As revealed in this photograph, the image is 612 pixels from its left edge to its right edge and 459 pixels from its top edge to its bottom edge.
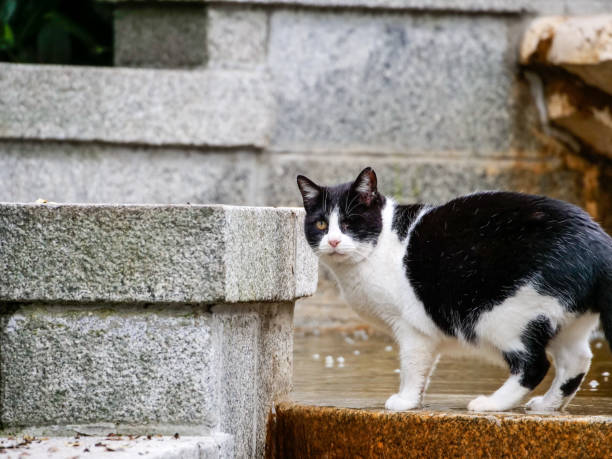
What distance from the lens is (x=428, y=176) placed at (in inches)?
244

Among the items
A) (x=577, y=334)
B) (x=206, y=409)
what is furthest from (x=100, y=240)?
(x=577, y=334)

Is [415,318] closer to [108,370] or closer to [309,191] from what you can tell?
[309,191]

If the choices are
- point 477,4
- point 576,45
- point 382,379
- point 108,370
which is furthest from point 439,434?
point 477,4

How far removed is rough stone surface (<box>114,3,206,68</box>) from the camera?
611 centimetres

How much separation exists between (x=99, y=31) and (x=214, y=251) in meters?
4.69

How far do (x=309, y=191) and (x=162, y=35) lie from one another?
3.07 metres

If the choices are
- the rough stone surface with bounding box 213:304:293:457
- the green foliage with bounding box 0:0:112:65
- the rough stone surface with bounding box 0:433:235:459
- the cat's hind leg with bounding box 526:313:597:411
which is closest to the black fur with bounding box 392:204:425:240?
the rough stone surface with bounding box 213:304:293:457

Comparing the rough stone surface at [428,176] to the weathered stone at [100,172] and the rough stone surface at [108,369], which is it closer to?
the weathered stone at [100,172]

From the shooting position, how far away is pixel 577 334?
3.08m

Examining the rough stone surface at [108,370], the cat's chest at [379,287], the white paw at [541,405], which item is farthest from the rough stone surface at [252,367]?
the white paw at [541,405]

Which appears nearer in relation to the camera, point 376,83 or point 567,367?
point 567,367

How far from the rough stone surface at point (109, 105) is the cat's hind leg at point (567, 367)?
320 centimetres

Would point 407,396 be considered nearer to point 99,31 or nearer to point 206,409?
point 206,409

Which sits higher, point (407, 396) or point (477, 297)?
point (477, 297)
